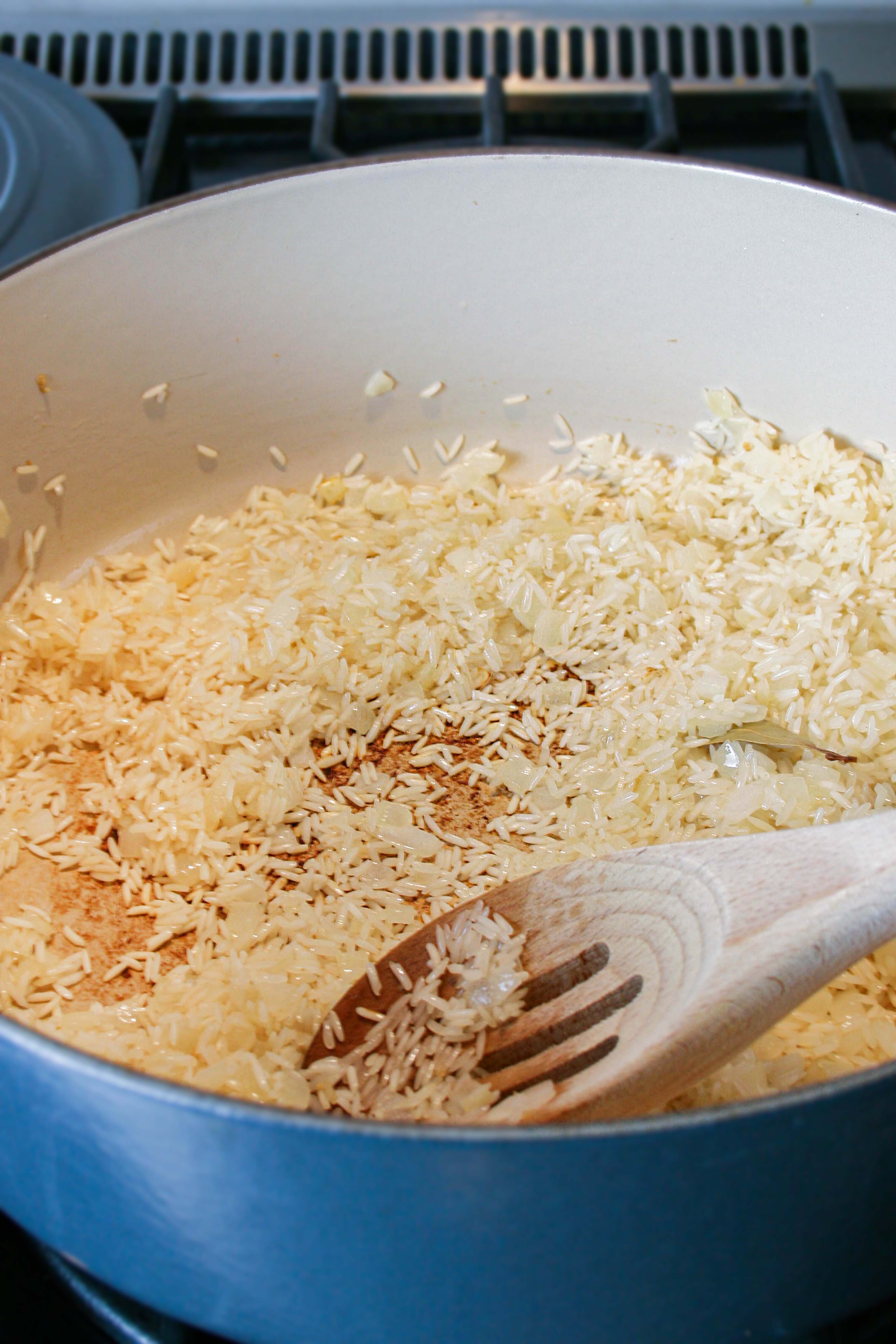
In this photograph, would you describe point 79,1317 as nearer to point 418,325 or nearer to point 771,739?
point 771,739

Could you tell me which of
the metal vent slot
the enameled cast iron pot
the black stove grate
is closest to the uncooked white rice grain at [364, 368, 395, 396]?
the enameled cast iron pot

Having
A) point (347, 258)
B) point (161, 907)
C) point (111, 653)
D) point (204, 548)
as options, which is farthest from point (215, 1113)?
point (347, 258)

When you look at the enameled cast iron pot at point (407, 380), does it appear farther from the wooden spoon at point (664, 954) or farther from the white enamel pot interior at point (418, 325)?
the wooden spoon at point (664, 954)

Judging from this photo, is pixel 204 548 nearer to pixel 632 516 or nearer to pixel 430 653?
pixel 430 653

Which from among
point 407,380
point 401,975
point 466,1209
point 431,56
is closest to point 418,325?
point 407,380

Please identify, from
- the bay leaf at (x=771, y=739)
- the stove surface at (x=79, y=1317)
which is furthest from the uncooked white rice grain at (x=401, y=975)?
the bay leaf at (x=771, y=739)
